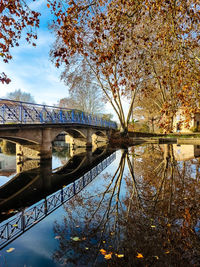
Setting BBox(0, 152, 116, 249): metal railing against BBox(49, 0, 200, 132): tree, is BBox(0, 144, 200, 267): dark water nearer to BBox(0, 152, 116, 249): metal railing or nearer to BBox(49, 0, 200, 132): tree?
BBox(0, 152, 116, 249): metal railing

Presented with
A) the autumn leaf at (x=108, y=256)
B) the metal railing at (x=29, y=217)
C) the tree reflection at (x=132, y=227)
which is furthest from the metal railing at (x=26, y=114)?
the autumn leaf at (x=108, y=256)

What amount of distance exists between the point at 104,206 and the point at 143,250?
1.95 meters

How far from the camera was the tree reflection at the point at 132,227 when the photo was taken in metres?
2.63

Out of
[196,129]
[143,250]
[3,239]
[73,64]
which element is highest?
[73,64]

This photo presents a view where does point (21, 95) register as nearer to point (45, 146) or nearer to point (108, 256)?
point (45, 146)

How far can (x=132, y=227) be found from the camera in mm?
3426

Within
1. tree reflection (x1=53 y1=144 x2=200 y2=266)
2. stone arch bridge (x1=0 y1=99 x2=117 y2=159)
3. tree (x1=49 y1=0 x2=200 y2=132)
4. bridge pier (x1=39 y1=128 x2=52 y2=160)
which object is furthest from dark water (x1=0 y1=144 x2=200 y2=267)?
bridge pier (x1=39 y1=128 x2=52 y2=160)

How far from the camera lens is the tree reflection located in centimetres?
263

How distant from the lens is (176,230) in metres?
3.28

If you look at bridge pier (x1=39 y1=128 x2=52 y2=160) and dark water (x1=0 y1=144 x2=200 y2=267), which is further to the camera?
bridge pier (x1=39 y1=128 x2=52 y2=160)

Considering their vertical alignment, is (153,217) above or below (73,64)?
below

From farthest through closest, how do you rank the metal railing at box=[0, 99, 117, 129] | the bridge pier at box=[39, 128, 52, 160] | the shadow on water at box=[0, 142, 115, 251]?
1. the bridge pier at box=[39, 128, 52, 160]
2. the metal railing at box=[0, 99, 117, 129]
3. the shadow on water at box=[0, 142, 115, 251]

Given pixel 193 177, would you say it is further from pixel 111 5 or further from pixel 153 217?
pixel 111 5

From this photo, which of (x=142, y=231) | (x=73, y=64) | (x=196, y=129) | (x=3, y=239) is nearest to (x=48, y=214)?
(x=3, y=239)
